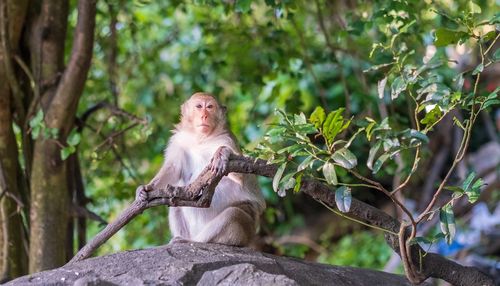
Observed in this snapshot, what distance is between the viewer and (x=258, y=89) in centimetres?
664

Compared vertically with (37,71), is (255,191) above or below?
below

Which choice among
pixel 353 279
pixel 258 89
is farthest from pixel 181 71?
pixel 353 279

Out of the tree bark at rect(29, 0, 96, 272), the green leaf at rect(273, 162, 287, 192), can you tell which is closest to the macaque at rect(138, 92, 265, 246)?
the tree bark at rect(29, 0, 96, 272)

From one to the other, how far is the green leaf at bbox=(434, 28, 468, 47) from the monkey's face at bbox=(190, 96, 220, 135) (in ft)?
5.88

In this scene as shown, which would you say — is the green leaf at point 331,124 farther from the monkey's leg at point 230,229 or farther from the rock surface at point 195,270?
the monkey's leg at point 230,229

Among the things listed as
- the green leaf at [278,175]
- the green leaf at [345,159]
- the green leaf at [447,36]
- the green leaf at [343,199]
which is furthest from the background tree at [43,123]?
the green leaf at [447,36]

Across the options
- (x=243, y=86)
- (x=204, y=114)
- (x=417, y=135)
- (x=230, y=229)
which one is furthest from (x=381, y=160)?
(x=243, y=86)

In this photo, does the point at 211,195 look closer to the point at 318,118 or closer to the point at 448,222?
the point at 318,118

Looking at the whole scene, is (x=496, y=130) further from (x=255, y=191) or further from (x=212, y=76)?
(x=255, y=191)

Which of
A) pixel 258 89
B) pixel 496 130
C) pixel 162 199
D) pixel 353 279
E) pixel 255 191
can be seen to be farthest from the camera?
pixel 496 130

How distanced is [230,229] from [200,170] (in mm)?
662

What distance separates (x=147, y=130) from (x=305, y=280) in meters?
1.78

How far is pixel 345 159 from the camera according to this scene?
3.21 m

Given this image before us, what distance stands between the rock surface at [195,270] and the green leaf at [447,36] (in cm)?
114
